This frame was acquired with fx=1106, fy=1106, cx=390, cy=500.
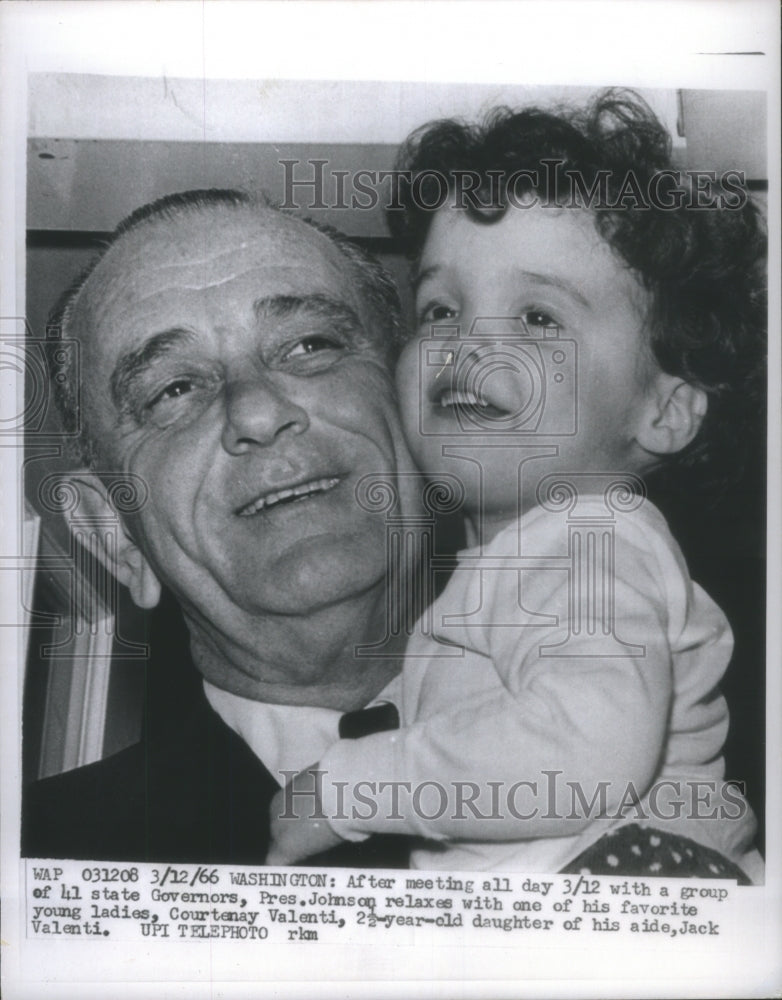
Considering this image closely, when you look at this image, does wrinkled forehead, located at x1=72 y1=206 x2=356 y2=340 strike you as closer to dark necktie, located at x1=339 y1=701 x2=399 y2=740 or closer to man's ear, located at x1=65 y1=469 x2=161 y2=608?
man's ear, located at x1=65 y1=469 x2=161 y2=608

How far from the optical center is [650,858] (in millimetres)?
1306

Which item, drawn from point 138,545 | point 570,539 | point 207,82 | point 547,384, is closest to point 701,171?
point 547,384

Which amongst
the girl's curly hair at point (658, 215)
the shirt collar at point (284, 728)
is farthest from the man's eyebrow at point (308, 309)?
the shirt collar at point (284, 728)

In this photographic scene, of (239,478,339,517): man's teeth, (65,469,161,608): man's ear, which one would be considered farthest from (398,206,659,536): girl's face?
(65,469,161,608): man's ear

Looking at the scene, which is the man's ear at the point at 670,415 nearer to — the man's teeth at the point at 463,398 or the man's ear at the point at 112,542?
the man's teeth at the point at 463,398

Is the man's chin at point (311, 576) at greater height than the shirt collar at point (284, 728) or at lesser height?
greater

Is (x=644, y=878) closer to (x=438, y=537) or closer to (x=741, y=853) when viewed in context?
(x=741, y=853)

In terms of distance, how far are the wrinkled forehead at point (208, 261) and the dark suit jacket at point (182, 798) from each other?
1.47 ft

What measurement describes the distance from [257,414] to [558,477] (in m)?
0.36

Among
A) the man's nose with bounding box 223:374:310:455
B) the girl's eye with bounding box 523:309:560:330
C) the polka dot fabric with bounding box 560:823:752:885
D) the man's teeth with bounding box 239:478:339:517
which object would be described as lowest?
the polka dot fabric with bounding box 560:823:752:885

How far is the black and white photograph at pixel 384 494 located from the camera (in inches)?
50.6

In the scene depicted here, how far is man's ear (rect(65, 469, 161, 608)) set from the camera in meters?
1.32

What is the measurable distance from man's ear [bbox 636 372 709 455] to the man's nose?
0.40 metres

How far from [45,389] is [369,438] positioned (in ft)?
1.31
